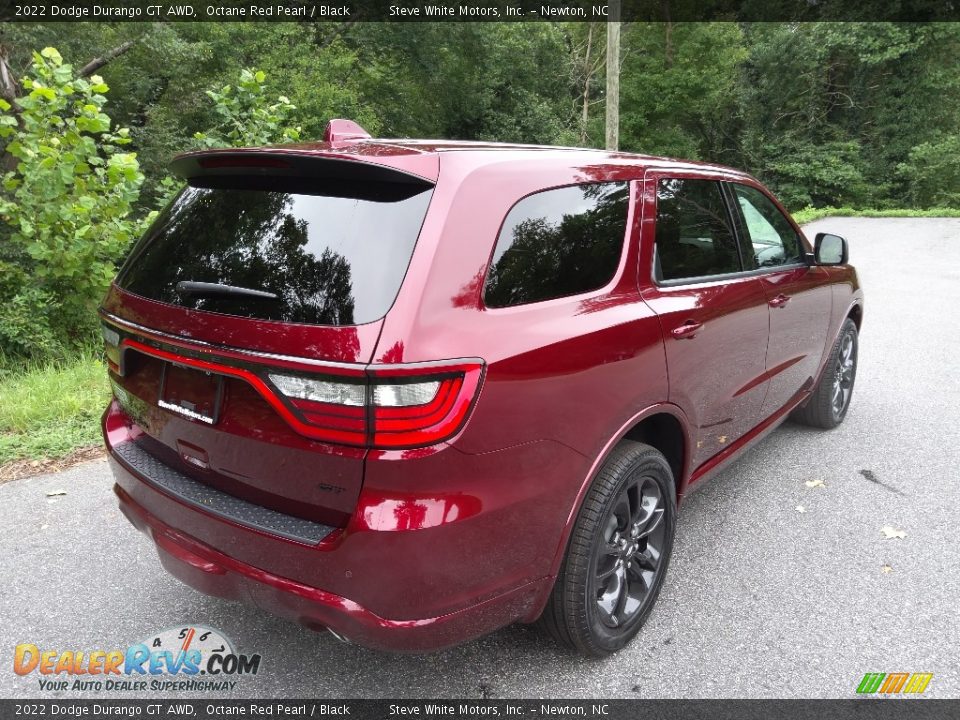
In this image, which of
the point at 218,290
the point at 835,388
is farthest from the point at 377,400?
the point at 835,388

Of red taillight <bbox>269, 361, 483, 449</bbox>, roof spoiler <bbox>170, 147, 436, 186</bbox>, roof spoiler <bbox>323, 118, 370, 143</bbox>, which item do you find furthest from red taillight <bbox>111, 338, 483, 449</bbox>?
roof spoiler <bbox>323, 118, 370, 143</bbox>

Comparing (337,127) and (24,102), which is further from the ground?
(24,102)

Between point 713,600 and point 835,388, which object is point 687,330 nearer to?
point 713,600

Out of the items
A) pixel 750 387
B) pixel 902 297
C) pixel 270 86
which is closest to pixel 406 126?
pixel 270 86

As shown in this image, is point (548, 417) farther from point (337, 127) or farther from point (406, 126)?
point (406, 126)

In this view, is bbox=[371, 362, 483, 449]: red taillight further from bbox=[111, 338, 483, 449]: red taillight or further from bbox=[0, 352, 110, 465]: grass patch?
bbox=[0, 352, 110, 465]: grass patch

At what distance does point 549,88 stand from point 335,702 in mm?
33336

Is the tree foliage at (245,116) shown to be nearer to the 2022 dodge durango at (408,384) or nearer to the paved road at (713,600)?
the paved road at (713,600)

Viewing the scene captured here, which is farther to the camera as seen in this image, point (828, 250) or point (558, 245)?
Answer: point (828, 250)

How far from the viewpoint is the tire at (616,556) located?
7.29 ft

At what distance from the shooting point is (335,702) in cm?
226

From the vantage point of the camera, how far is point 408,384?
1.70m

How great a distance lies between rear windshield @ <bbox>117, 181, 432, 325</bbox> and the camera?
1.81 metres

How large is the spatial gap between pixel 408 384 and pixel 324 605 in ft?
2.17
